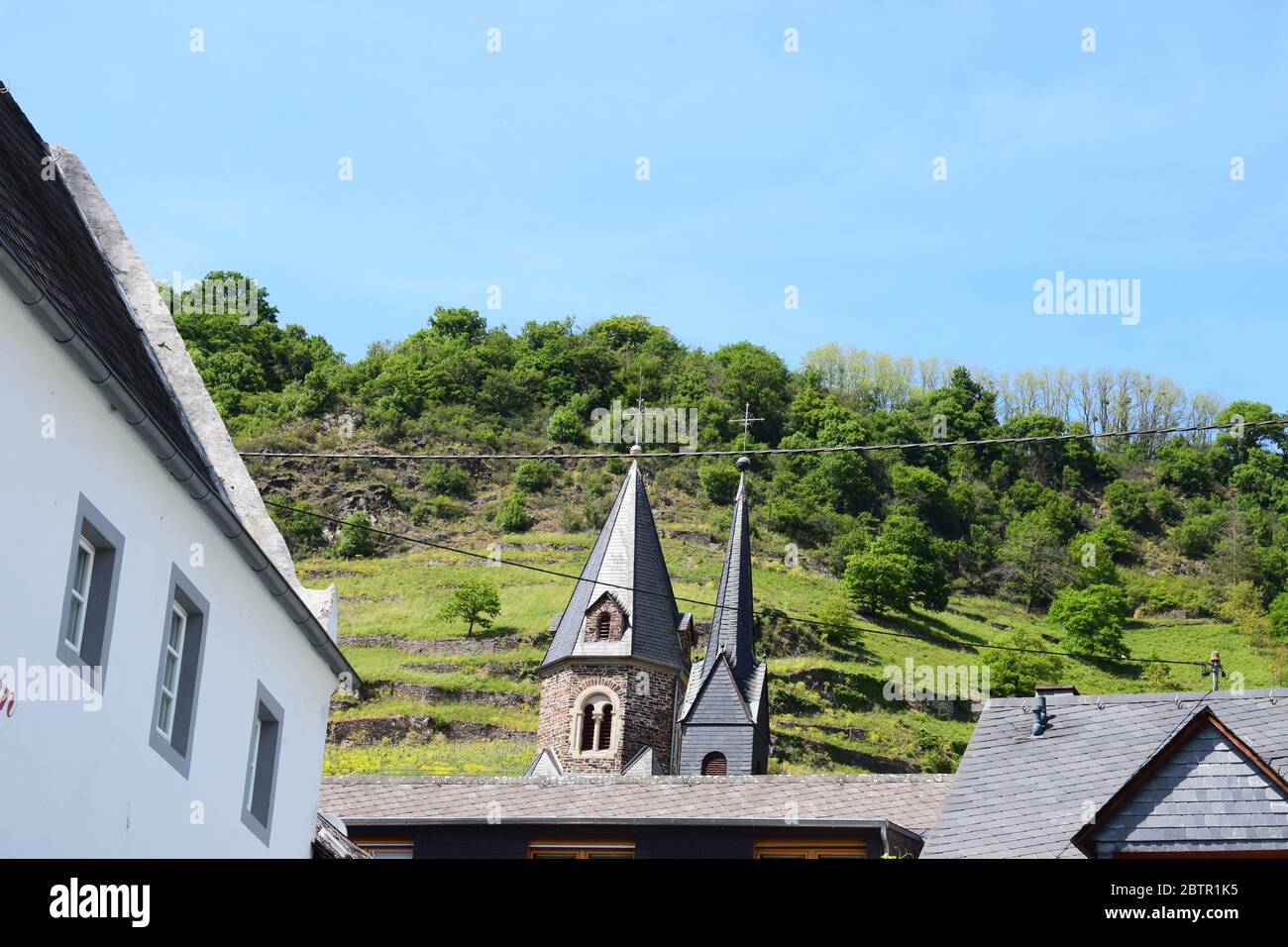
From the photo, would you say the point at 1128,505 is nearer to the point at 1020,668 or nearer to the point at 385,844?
the point at 1020,668

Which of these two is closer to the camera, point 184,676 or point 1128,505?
point 184,676

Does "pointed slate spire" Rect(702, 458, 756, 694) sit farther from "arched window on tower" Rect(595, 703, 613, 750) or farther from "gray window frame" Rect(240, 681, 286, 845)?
"gray window frame" Rect(240, 681, 286, 845)

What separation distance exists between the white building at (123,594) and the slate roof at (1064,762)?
20.4 ft

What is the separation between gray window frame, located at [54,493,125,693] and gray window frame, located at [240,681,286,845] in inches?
125

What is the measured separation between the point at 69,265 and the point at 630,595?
32.5 m

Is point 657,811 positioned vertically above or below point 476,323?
below

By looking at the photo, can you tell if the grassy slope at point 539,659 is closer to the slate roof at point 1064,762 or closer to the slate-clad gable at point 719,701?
the slate-clad gable at point 719,701

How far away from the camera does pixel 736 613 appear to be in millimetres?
45375

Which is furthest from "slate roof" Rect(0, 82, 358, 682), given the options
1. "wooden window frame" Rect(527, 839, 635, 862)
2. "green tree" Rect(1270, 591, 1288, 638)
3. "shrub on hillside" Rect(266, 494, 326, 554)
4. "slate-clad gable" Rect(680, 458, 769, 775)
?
"green tree" Rect(1270, 591, 1288, 638)

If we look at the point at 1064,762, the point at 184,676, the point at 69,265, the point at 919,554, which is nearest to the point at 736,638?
the point at 1064,762

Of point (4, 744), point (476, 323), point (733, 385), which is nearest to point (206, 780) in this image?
point (4, 744)
